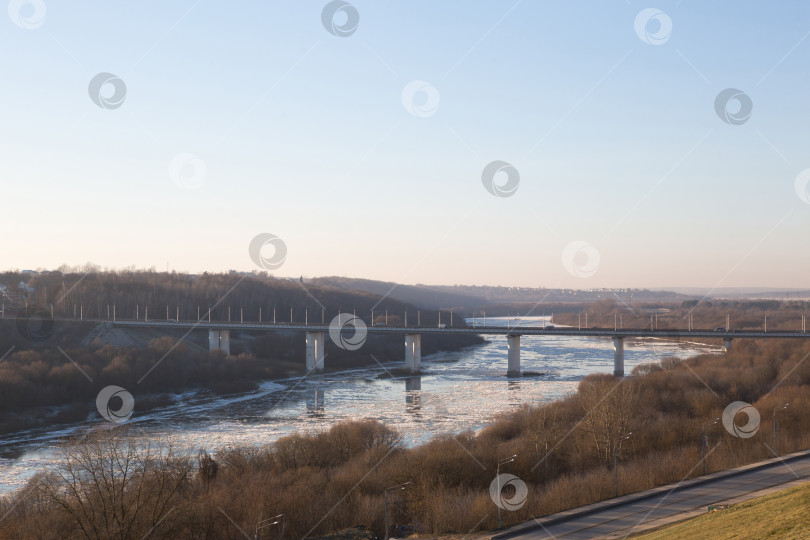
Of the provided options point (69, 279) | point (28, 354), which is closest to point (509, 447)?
point (28, 354)

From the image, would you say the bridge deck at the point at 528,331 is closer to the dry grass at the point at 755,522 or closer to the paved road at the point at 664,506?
the paved road at the point at 664,506

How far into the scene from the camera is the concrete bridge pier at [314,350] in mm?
93312

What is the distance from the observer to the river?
42.9 m

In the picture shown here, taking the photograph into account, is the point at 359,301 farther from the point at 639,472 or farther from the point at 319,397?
the point at 639,472

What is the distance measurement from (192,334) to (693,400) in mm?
71740

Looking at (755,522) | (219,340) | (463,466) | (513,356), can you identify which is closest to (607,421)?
(463,466)

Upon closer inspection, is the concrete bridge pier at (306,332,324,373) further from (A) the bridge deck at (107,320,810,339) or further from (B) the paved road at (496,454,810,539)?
(B) the paved road at (496,454,810,539)

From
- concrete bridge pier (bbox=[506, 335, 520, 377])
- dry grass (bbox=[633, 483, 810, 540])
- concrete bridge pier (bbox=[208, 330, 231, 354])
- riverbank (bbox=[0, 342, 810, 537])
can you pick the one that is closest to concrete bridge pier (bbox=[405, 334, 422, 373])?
concrete bridge pier (bbox=[506, 335, 520, 377])

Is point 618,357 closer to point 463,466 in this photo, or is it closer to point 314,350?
point 314,350

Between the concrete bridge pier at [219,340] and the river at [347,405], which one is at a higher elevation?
the concrete bridge pier at [219,340]

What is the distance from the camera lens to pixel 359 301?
16212 cm

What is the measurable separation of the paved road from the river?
51.4 feet

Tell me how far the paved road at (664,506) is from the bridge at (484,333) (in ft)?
144

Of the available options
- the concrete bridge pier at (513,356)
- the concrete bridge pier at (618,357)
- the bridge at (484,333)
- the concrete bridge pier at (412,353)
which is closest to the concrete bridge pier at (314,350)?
the bridge at (484,333)
